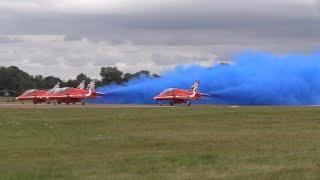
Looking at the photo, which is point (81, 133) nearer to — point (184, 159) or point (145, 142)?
point (145, 142)

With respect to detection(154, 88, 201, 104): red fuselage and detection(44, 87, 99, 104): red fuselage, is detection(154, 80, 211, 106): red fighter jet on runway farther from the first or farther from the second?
detection(44, 87, 99, 104): red fuselage

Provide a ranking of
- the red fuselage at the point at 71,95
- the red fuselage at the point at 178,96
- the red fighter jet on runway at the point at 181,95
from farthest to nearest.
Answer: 1. the red fuselage at the point at 71,95
2. the red fighter jet on runway at the point at 181,95
3. the red fuselage at the point at 178,96

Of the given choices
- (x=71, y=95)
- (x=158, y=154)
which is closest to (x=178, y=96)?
(x=71, y=95)

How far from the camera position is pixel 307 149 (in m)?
22.5

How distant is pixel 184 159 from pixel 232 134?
12444 mm

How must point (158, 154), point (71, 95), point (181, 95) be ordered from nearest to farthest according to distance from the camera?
point (158, 154), point (181, 95), point (71, 95)

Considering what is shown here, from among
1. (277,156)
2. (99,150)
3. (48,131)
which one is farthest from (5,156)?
(48,131)

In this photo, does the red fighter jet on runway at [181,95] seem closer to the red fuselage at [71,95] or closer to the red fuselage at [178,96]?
the red fuselage at [178,96]

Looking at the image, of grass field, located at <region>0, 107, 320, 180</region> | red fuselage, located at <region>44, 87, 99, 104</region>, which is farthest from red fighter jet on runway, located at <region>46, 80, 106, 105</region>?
grass field, located at <region>0, 107, 320, 180</region>

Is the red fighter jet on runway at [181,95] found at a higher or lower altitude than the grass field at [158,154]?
higher

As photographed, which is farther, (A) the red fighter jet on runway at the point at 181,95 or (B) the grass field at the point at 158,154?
(A) the red fighter jet on runway at the point at 181,95

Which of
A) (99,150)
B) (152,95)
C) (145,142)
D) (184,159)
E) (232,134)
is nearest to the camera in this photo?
(184,159)

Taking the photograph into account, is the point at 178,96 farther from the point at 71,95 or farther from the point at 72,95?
the point at 71,95

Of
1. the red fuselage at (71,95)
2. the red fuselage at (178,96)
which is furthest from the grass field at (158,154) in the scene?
the red fuselage at (71,95)
